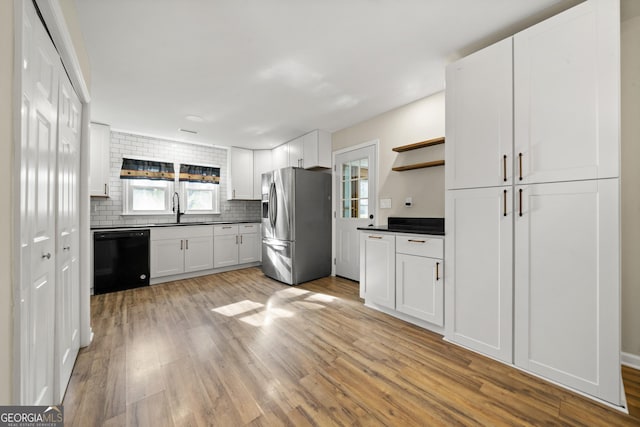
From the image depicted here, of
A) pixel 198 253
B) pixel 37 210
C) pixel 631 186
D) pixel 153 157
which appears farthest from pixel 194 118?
pixel 631 186

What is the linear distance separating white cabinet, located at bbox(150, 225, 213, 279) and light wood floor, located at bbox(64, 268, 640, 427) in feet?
4.13

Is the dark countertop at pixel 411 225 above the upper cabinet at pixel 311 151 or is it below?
below

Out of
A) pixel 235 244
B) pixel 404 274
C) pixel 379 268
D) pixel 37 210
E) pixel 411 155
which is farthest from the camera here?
pixel 235 244

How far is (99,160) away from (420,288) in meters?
4.66

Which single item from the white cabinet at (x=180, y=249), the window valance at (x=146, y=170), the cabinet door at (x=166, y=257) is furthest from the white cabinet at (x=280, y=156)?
the cabinet door at (x=166, y=257)

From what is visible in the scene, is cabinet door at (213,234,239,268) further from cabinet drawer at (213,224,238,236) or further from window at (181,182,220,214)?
window at (181,182,220,214)

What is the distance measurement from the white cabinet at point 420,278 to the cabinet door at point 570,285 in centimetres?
56

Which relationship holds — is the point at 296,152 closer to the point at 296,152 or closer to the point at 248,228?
the point at 296,152

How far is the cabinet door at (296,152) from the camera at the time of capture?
445 cm

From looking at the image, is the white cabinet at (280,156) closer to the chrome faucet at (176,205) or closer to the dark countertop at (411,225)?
the chrome faucet at (176,205)

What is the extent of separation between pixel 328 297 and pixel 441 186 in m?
1.91

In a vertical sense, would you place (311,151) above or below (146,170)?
above

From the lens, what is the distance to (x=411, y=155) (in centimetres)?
316

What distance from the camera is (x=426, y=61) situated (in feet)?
7.48
